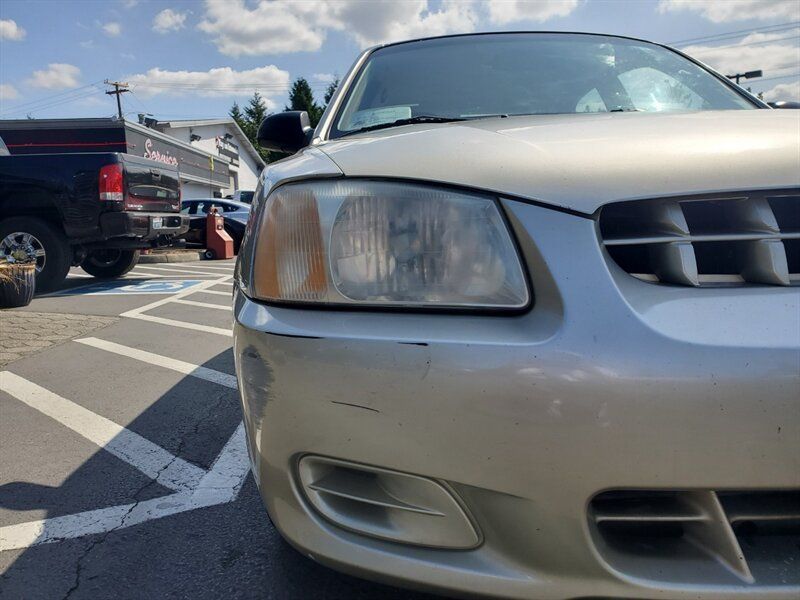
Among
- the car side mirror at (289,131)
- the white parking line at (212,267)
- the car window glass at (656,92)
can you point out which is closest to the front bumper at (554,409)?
the car window glass at (656,92)

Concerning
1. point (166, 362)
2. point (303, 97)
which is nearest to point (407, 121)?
point (166, 362)

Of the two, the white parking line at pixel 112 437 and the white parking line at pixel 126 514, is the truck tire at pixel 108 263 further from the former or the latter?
the white parking line at pixel 126 514

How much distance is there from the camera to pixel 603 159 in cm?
117

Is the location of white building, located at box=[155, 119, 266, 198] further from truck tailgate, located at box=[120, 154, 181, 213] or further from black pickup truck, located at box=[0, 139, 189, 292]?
black pickup truck, located at box=[0, 139, 189, 292]

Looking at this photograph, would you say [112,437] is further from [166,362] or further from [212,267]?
[212,267]

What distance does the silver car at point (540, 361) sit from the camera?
0.97 meters

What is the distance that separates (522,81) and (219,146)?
→ 3895 cm

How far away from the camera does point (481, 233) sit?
1.17 m

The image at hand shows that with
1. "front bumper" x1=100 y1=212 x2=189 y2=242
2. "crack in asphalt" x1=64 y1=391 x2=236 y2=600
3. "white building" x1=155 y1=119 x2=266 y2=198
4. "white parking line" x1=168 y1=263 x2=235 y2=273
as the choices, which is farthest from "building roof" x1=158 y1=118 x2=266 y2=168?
"crack in asphalt" x1=64 y1=391 x2=236 y2=600

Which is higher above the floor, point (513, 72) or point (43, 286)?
point (513, 72)

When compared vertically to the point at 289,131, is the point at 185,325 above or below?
below

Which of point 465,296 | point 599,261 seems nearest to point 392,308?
point 465,296

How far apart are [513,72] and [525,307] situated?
1655mm

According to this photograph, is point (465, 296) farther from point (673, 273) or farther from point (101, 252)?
point (101, 252)
